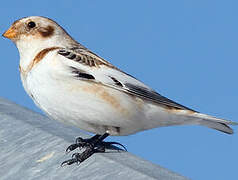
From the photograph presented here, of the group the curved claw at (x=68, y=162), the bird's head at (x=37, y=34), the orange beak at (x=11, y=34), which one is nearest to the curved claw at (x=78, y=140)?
the curved claw at (x=68, y=162)

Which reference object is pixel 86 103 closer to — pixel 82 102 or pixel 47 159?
pixel 82 102

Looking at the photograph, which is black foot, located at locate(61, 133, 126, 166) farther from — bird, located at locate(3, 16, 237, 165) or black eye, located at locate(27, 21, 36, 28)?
black eye, located at locate(27, 21, 36, 28)

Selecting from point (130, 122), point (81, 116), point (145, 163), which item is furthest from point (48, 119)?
point (145, 163)

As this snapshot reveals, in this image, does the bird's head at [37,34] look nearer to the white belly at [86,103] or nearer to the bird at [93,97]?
the bird at [93,97]

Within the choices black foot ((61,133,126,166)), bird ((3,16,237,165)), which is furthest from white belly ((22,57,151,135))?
black foot ((61,133,126,166))

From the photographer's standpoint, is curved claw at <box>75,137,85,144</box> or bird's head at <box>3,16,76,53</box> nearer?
curved claw at <box>75,137,85,144</box>
